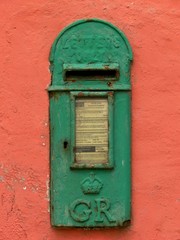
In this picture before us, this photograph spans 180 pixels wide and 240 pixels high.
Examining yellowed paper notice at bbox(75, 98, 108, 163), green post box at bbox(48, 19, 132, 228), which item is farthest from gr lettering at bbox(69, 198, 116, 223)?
yellowed paper notice at bbox(75, 98, 108, 163)

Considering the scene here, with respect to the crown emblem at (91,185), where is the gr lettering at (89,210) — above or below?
below

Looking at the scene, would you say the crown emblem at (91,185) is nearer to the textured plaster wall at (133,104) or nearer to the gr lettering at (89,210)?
the gr lettering at (89,210)

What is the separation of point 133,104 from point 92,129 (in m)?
0.23

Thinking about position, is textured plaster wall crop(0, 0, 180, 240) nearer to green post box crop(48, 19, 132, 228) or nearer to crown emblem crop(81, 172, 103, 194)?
green post box crop(48, 19, 132, 228)

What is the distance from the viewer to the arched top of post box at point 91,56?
2734 mm

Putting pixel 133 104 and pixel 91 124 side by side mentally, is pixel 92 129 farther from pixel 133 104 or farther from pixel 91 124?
pixel 133 104

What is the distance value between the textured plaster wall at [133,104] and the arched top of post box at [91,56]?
0.14 feet

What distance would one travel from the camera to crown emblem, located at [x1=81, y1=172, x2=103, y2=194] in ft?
8.95

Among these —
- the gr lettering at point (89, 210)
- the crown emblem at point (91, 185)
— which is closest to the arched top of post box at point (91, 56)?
the crown emblem at point (91, 185)

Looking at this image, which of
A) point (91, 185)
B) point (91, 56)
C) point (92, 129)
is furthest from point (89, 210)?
point (91, 56)

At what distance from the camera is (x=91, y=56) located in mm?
2746

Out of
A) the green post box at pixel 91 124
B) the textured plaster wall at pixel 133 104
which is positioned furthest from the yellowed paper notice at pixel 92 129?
the textured plaster wall at pixel 133 104

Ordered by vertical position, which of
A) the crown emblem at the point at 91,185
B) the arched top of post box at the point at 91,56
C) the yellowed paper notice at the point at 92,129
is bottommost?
the crown emblem at the point at 91,185

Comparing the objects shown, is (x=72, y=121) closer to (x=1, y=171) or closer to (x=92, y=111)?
(x=92, y=111)
